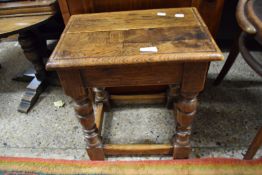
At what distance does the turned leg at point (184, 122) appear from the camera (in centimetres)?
78

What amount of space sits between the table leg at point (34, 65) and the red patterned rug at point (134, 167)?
40cm

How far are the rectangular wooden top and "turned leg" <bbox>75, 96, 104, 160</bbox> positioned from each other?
0.60 ft

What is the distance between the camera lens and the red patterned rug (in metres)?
0.93

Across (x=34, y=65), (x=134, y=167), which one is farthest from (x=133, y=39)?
(x=34, y=65)

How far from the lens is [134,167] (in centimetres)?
97

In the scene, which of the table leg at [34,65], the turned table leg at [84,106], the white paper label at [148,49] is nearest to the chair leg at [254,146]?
the white paper label at [148,49]

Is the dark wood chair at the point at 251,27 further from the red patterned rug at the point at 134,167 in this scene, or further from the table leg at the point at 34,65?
the table leg at the point at 34,65

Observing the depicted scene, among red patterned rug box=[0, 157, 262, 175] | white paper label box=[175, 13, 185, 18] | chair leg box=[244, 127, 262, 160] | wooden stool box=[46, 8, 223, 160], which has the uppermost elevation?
white paper label box=[175, 13, 185, 18]

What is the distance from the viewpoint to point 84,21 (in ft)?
2.82

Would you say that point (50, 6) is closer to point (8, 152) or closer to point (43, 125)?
point (43, 125)

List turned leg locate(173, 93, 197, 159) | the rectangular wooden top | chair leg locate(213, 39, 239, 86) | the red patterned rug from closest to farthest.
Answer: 1. the rectangular wooden top
2. turned leg locate(173, 93, 197, 159)
3. the red patterned rug
4. chair leg locate(213, 39, 239, 86)

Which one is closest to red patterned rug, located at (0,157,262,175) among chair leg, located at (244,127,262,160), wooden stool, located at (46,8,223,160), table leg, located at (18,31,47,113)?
chair leg, located at (244,127,262,160)

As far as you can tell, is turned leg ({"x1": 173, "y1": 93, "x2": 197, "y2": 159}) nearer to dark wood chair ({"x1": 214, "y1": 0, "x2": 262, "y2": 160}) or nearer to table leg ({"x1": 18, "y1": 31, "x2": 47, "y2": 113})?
dark wood chair ({"x1": 214, "y1": 0, "x2": 262, "y2": 160})

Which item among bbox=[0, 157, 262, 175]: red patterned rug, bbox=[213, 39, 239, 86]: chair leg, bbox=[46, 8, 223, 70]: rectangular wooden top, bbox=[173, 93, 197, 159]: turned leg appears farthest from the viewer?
bbox=[213, 39, 239, 86]: chair leg
